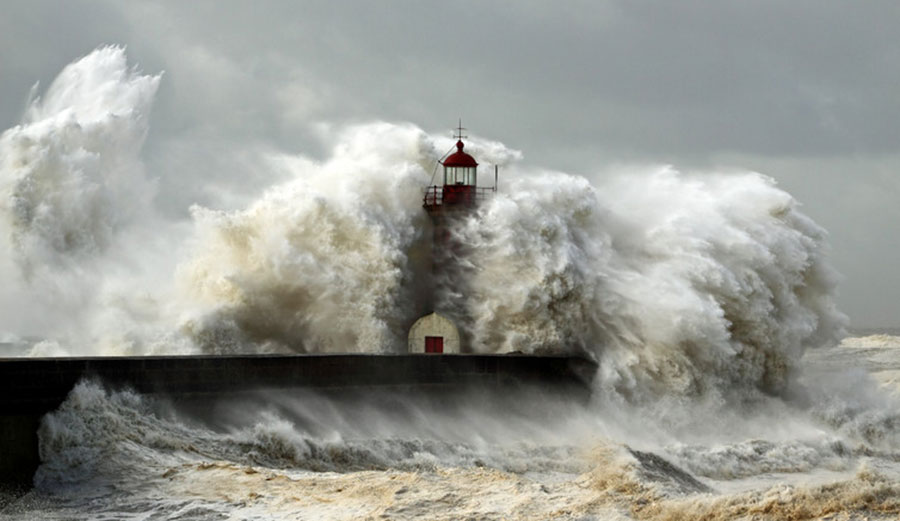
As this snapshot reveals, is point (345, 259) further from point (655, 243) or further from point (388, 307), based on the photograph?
point (655, 243)

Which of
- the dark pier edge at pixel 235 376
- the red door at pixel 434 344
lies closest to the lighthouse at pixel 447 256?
the red door at pixel 434 344

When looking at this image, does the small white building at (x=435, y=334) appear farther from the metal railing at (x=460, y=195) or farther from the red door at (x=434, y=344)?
the metal railing at (x=460, y=195)

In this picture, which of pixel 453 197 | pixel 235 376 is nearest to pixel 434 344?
pixel 453 197

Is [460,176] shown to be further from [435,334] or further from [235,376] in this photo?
[235,376]

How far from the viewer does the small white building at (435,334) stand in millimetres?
19641

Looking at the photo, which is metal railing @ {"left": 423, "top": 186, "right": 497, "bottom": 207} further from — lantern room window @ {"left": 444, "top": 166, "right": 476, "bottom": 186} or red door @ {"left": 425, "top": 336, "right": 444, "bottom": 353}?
red door @ {"left": 425, "top": 336, "right": 444, "bottom": 353}

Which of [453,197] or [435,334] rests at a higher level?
[453,197]

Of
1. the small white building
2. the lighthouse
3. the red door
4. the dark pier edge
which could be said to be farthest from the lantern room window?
the dark pier edge

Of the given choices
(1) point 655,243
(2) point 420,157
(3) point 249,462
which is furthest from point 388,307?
(3) point 249,462

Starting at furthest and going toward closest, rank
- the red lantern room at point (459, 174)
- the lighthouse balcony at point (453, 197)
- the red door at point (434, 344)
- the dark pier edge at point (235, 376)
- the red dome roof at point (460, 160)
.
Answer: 1. the red dome roof at point (460, 160)
2. the red lantern room at point (459, 174)
3. the lighthouse balcony at point (453, 197)
4. the red door at point (434, 344)
5. the dark pier edge at point (235, 376)

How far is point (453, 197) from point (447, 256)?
3.10ft

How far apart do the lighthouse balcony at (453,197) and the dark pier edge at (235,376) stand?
3059mm

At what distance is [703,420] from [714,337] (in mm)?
1294

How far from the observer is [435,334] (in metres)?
19.7
